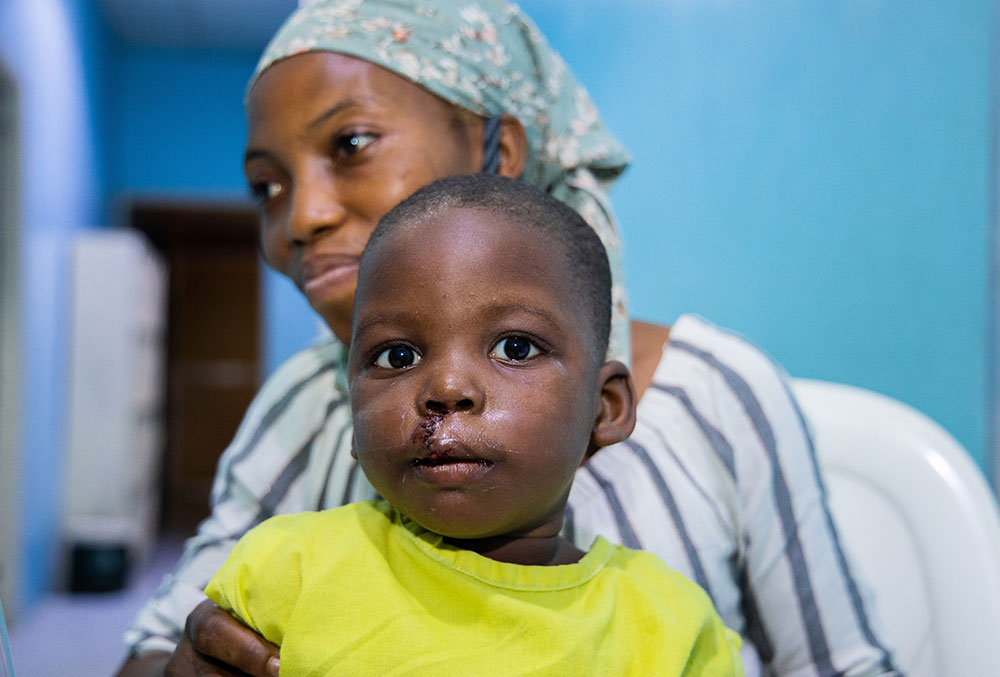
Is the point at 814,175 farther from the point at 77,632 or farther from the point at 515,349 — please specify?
the point at 77,632

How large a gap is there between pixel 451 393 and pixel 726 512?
0.49 meters

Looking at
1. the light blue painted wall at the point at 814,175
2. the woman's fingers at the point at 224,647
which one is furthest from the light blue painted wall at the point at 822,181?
the woman's fingers at the point at 224,647

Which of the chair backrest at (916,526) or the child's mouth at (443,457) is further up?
the child's mouth at (443,457)

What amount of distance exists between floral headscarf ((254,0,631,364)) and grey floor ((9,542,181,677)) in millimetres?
2431

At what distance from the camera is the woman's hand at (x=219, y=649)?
0.62m

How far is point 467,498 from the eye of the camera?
1.92ft

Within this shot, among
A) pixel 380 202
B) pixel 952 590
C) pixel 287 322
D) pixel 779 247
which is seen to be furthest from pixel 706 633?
pixel 287 322

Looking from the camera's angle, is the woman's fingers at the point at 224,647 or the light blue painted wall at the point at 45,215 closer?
the woman's fingers at the point at 224,647

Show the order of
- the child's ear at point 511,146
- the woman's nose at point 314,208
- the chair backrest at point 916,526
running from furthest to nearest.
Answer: the chair backrest at point 916,526
the child's ear at point 511,146
the woman's nose at point 314,208

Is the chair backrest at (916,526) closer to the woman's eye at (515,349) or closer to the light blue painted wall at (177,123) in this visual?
the woman's eye at (515,349)

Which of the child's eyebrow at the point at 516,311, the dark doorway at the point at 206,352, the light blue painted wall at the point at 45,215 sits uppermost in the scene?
the child's eyebrow at the point at 516,311

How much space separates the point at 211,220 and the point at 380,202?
6225 millimetres

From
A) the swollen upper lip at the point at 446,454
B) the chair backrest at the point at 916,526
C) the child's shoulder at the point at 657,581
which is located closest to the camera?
→ the swollen upper lip at the point at 446,454

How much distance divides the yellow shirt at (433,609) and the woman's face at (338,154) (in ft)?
0.93
